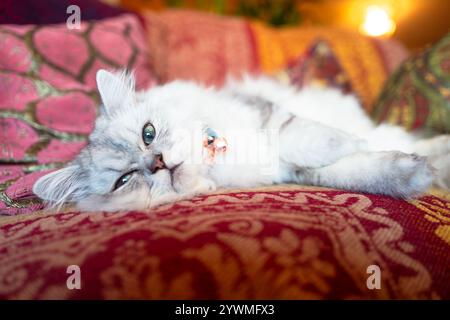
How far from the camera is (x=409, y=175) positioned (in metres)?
0.91

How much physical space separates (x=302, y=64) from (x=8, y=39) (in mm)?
1428

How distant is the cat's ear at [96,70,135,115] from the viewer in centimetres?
117

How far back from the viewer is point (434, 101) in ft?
4.76

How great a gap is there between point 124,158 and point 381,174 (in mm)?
748

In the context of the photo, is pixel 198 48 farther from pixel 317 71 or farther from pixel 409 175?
pixel 409 175

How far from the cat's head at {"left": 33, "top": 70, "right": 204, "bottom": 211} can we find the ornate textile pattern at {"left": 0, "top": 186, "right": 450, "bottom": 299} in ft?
0.59

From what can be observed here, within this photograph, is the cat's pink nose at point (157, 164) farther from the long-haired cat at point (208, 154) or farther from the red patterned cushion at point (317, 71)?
the red patterned cushion at point (317, 71)

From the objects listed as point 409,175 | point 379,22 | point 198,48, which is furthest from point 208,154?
point 379,22

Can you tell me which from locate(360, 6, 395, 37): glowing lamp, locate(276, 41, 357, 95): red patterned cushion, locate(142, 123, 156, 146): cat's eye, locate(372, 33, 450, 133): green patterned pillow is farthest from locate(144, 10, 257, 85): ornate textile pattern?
locate(360, 6, 395, 37): glowing lamp

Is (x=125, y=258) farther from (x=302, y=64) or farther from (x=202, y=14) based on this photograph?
(x=202, y=14)

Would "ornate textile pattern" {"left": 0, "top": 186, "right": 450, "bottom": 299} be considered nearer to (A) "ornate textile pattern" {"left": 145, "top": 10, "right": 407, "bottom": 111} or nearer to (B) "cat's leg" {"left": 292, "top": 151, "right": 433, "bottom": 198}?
(B) "cat's leg" {"left": 292, "top": 151, "right": 433, "bottom": 198}
